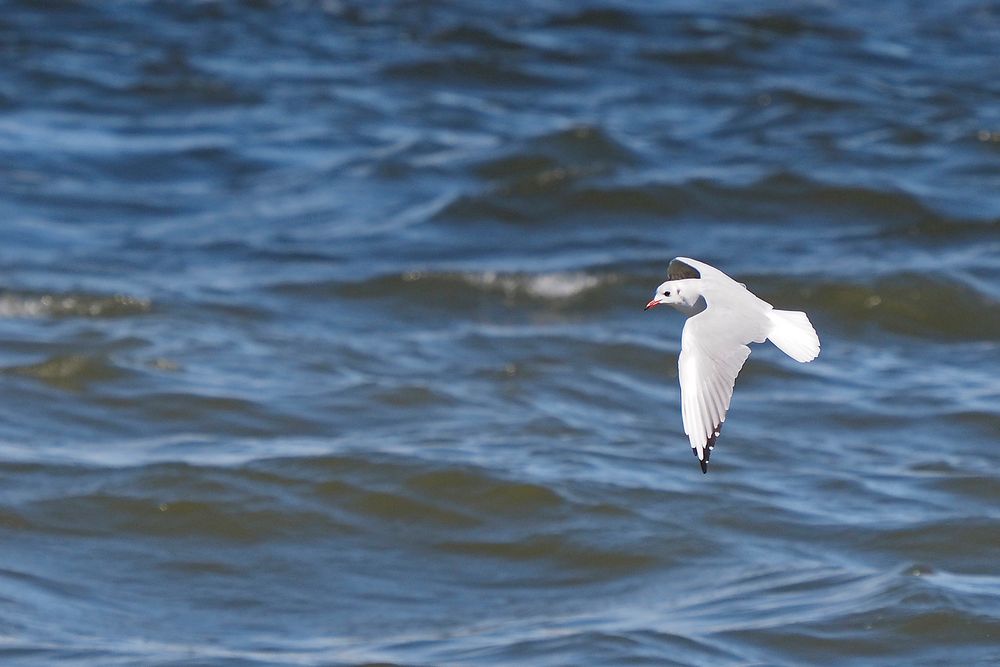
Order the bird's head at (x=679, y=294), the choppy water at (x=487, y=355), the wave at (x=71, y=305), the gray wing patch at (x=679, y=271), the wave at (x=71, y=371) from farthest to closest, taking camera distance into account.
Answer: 1. the wave at (x=71, y=305)
2. the wave at (x=71, y=371)
3. the choppy water at (x=487, y=355)
4. the gray wing patch at (x=679, y=271)
5. the bird's head at (x=679, y=294)

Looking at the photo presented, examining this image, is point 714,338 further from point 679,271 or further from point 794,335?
point 679,271

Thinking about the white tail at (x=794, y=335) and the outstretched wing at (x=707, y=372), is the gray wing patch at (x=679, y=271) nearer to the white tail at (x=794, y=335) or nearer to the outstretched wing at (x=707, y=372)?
the white tail at (x=794, y=335)

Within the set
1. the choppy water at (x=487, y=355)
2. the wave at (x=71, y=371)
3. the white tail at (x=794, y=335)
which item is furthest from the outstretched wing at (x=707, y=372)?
the wave at (x=71, y=371)

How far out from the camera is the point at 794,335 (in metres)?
4.25

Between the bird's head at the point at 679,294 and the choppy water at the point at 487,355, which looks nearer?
the bird's head at the point at 679,294

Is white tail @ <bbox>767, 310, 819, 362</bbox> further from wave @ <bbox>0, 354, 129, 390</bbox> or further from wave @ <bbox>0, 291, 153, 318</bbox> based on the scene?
wave @ <bbox>0, 291, 153, 318</bbox>

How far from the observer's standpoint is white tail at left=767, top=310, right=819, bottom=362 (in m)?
4.08

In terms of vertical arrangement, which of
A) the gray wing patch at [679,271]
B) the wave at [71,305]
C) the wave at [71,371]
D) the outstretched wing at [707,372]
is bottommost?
the wave at [71,371]

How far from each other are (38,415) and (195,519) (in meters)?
1.22

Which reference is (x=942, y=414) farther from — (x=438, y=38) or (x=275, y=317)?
(x=438, y=38)

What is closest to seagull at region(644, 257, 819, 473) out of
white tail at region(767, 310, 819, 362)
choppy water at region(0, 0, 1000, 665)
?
white tail at region(767, 310, 819, 362)

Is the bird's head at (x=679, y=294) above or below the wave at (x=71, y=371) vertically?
above

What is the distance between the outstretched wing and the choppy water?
1.36 meters

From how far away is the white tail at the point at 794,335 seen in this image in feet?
13.4
